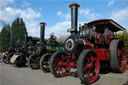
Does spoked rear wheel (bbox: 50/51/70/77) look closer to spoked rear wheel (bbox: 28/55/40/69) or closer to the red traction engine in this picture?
the red traction engine

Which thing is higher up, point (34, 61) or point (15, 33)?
point (15, 33)

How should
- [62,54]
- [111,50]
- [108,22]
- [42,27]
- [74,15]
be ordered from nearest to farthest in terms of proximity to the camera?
[74,15] < [62,54] < [111,50] < [108,22] < [42,27]

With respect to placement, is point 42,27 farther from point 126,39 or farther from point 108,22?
point 126,39

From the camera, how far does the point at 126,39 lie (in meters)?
6.91

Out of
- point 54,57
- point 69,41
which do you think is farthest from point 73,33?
point 54,57

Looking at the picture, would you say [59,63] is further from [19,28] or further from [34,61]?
[19,28]

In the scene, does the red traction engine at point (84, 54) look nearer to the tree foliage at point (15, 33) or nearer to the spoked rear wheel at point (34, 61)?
the spoked rear wheel at point (34, 61)

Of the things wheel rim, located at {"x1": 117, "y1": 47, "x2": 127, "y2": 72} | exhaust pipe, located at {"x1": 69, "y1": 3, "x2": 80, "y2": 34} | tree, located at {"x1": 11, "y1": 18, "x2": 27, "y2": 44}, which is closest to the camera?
exhaust pipe, located at {"x1": 69, "y1": 3, "x2": 80, "y2": 34}

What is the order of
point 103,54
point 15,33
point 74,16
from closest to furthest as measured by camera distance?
1. point 74,16
2. point 103,54
3. point 15,33

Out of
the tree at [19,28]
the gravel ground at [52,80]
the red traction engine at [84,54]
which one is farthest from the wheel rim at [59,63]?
the tree at [19,28]

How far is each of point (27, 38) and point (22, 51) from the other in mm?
938

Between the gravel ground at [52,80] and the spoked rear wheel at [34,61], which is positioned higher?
the spoked rear wheel at [34,61]

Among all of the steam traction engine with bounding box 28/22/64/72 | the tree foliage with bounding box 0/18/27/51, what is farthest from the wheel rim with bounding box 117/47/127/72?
the tree foliage with bounding box 0/18/27/51

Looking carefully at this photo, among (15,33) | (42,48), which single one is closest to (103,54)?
(42,48)
